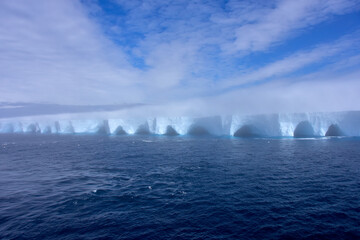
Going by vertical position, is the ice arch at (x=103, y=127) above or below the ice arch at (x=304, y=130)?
above

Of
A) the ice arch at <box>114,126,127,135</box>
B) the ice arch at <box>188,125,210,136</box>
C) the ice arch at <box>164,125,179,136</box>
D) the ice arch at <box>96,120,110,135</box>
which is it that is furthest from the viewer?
the ice arch at <box>96,120,110,135</box>

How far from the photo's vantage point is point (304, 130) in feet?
209

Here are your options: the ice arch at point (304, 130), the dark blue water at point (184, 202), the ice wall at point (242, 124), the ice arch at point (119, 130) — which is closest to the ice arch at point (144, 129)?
the ice wall at point (242, 124)

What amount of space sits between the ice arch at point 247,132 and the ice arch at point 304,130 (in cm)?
1222

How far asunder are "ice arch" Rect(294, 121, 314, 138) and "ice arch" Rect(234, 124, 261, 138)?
40.1 ft

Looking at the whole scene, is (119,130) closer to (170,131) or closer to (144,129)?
(144,129)

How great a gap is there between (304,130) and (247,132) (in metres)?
17.4

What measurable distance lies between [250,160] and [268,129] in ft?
116

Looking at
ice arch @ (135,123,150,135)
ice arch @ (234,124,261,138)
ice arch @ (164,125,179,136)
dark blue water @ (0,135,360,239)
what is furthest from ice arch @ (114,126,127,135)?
dark blue water @ (0,135,360,239)

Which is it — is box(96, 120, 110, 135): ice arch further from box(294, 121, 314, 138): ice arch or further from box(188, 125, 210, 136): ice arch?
box(294, 121, 314, 138): ice arch

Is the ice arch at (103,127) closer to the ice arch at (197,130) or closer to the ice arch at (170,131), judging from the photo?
the ice arch at (170,131)

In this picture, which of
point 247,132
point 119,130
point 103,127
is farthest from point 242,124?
point 103,127

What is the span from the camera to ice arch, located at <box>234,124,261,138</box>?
216 ft

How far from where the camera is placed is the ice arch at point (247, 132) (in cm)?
6588
